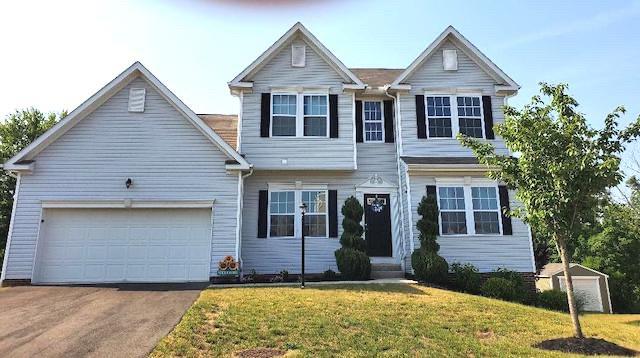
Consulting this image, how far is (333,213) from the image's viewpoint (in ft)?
47.5

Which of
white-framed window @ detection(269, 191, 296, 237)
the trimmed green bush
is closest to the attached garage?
the trimmed green bush

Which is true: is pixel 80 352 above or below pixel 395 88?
below

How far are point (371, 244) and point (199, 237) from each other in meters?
5.51

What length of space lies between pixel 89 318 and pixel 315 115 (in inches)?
366

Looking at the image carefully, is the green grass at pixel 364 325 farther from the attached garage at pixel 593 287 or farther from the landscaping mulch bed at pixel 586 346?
the attached garage at pixel 593 287

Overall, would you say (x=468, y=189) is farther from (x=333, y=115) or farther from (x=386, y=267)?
(x=333, y=115)

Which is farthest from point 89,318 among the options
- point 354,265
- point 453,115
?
point 453,115

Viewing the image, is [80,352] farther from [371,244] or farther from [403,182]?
[403,182]

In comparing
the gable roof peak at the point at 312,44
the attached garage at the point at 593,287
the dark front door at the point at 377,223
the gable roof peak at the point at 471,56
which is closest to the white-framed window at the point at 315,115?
the gable roof peak at the point at 312,44

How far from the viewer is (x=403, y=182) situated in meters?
14.7

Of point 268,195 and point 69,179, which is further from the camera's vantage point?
point 268,195

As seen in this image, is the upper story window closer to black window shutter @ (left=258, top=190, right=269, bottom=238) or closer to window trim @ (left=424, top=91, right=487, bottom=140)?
black window shutter @ (left=258, top=190, right=269, bottom=238)

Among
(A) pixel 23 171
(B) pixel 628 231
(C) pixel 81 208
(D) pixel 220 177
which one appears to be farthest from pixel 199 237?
(B) pixel 628 231

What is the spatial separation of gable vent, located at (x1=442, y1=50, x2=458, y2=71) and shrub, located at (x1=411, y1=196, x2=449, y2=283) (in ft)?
16.2
